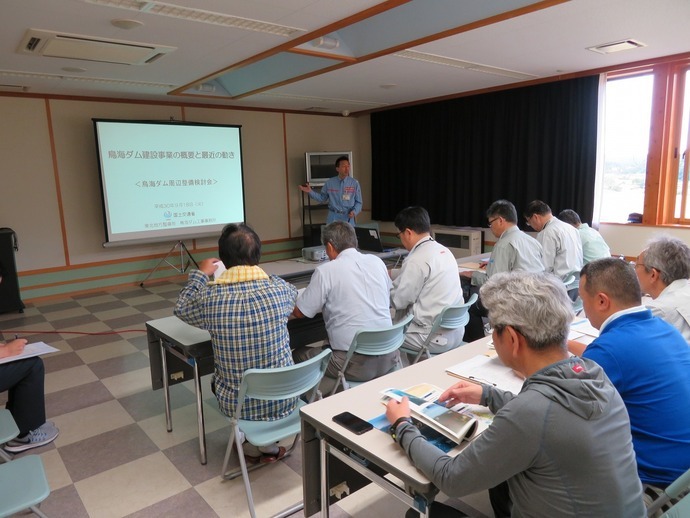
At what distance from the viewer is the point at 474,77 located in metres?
5.65

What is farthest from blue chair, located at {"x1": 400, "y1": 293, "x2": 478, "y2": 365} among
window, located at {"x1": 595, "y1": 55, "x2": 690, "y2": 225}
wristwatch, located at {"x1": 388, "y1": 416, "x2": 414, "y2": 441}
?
window, located at {"x1": 595, "y1": 55, "x2": 690, "y2": 225}

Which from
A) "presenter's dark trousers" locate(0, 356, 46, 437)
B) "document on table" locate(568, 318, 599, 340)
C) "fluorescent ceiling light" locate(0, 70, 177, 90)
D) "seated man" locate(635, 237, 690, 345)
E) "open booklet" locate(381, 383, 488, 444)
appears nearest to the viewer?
"open booklet" locate(381, 383, 488, 444)

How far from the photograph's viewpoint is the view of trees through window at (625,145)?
18.0 ft

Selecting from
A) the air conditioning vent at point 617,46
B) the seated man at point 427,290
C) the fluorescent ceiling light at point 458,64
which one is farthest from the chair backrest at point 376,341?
the air conditioning vent at point 617,46

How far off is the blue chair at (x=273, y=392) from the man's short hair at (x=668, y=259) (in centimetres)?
150

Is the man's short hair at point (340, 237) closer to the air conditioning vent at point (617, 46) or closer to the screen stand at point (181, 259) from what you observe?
the air conditioning vent at point (617, 46)

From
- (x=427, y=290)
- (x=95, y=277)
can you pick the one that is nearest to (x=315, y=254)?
(x=427, y=290)

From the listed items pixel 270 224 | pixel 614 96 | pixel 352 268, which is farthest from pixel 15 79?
pixel 614 96

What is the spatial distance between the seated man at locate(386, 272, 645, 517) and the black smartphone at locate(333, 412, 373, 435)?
0.24m

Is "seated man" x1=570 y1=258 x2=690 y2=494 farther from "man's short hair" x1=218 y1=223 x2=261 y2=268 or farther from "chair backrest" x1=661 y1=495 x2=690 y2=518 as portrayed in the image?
"man's short hair" x1=218 y1=223 x2=261 y2=268

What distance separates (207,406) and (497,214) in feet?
8.32

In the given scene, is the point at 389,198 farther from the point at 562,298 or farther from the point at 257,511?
the point at 562,298

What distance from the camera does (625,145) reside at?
571cm

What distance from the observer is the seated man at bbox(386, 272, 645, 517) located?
40.5 inches
